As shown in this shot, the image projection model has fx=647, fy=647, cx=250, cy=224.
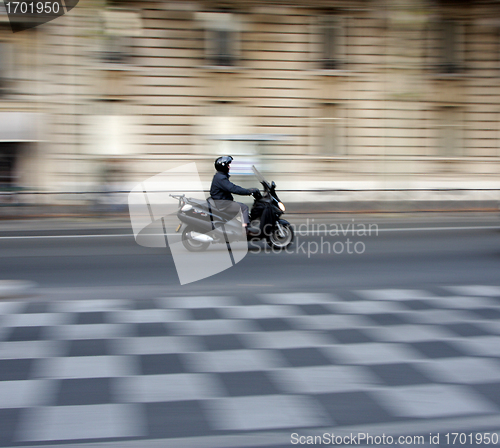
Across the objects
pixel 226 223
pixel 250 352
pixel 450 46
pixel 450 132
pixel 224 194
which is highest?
pixel 450 46

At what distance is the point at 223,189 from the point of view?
9.33 metres

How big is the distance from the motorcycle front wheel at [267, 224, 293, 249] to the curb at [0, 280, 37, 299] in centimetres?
368

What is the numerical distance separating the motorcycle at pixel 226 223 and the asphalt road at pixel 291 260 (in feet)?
0.93

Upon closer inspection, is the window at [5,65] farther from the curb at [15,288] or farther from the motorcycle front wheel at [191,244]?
the curb at [15,288]

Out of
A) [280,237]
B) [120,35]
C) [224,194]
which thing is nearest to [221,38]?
[120,35]

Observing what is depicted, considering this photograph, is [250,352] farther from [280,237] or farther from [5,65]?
[5,65]

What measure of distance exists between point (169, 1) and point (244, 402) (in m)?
15.7

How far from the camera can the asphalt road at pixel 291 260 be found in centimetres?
729

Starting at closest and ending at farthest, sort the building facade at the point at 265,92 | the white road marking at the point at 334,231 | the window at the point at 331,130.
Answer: the white road marking at the point at 334,231, the building facade at the point at 265,92, the window at the point at 331,130

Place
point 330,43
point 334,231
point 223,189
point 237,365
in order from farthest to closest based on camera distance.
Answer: point 330,43 < point 334,231 < point 223,189 < point 237,365

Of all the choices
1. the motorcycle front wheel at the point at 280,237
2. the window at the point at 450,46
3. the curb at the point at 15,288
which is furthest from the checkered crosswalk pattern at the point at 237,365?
the window at the point at 450,46

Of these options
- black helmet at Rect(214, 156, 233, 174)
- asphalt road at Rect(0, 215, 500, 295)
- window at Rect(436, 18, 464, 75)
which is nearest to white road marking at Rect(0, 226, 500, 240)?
asphalt road at Rect(0, 215, 500, 295)

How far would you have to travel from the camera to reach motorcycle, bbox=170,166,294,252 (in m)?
9.32

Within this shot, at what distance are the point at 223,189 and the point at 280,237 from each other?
115cm
